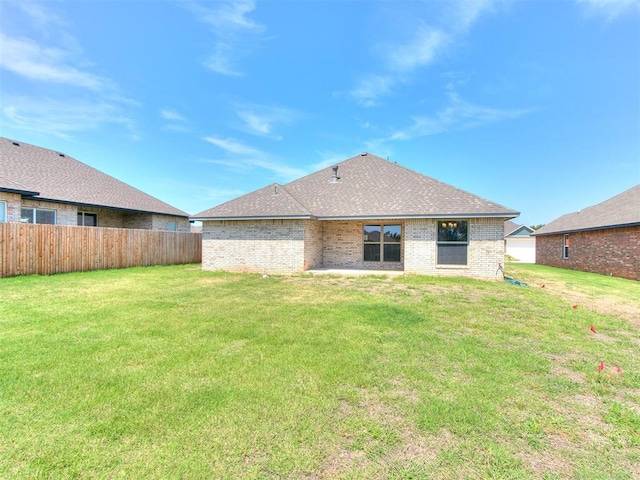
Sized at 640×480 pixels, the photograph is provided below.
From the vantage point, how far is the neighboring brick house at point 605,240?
49.0ft

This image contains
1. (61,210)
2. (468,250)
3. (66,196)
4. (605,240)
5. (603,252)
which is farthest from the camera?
(603,252)

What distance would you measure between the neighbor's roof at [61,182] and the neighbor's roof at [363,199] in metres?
7.11

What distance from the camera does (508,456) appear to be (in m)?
2.30

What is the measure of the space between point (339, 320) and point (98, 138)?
2216cm

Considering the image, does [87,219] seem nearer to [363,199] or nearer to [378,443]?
[363,199]

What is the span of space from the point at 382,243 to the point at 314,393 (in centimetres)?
1203

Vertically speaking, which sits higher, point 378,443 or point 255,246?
point 255,246

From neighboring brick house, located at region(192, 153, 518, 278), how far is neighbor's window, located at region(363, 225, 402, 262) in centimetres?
5

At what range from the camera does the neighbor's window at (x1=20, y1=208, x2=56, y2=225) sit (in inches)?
544

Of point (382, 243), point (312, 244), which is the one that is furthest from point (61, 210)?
point (382, 243)

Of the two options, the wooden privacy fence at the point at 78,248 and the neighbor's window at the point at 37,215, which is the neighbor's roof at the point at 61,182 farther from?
the wooden privacy fence at the point at 78,248

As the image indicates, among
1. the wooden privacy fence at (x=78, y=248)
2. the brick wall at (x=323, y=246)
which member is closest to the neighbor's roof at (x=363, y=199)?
the brick wall at (x=323, y=246)

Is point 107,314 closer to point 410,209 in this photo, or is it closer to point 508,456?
point 508,456

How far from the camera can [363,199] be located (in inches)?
575
